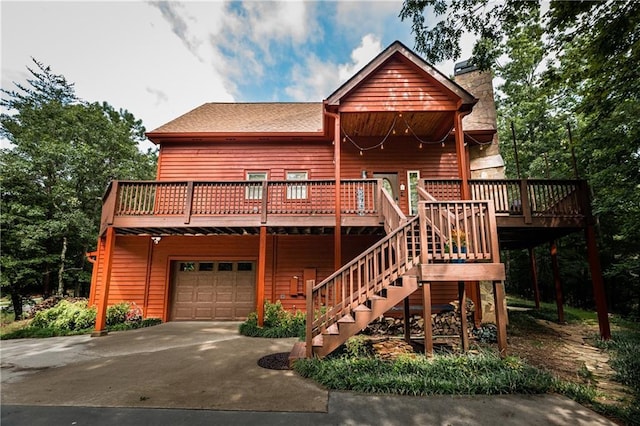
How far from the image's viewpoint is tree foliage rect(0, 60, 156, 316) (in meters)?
12.2

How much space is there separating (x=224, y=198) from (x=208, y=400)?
579 centimetres

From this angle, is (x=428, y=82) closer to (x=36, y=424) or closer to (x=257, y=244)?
(x=257, y=244)

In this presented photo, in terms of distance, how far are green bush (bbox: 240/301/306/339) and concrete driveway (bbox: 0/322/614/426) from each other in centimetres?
175

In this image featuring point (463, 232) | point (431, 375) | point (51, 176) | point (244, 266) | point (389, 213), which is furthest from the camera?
point (51, 176)

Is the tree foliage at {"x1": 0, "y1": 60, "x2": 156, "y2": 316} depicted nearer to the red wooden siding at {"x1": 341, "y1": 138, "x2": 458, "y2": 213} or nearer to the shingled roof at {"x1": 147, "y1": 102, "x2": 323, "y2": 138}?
the shingled roof at {"x1": 147, "y1": 102, "x2": 323, "y2": 138}

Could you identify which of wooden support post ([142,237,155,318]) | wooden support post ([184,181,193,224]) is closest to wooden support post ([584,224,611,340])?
wooden support post ([184,181,193,224])

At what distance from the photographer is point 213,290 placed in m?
10.4

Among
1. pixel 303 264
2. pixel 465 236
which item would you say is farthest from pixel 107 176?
pixel 465 236

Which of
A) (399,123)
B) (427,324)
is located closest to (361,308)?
(427,324)

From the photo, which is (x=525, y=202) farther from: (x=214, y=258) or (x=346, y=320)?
(x=214, y=258)

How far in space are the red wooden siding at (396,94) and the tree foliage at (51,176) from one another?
1365 centimetres

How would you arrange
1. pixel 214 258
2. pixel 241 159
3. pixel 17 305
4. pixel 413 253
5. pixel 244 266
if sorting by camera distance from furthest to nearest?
pixel 17 305, pixel 241 159, pixel 244 266, pixel 214 258, pixel 413 253

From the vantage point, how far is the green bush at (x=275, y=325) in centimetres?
750

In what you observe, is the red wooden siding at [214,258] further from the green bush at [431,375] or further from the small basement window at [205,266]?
the green bush at [431,375]
